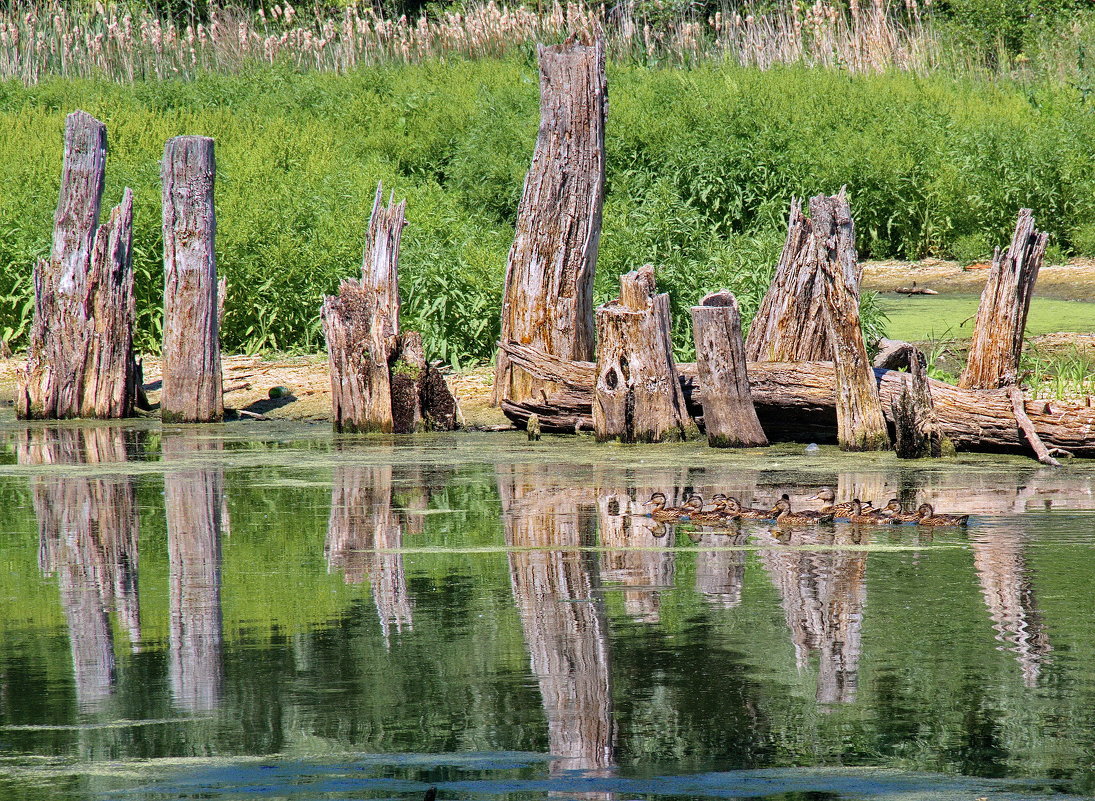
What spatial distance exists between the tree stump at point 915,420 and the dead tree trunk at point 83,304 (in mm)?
5754

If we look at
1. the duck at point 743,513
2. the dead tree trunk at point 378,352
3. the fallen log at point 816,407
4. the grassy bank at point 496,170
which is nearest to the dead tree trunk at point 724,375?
the fallen log at point 816,407

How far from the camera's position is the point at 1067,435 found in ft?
29.4

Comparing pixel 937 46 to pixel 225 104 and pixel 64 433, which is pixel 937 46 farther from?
pixel 64 433

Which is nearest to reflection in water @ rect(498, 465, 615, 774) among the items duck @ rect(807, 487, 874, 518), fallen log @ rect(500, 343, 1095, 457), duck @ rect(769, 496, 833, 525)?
duck @ rect(769, 496, 833, 525)

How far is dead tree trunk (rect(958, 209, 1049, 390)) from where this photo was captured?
9406mm

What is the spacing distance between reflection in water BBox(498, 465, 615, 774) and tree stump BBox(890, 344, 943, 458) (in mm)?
2180

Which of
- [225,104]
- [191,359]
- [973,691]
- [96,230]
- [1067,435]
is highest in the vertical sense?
[225,104]

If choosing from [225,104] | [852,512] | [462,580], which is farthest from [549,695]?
[225,104]

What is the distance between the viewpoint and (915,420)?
911 cm

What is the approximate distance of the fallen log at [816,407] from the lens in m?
9.01

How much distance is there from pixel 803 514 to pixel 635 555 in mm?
1060

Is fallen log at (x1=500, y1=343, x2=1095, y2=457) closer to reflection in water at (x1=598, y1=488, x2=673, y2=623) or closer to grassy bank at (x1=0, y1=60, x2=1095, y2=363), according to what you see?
reflection in water at (x1=598, y1=488, x2=673, y2=623)

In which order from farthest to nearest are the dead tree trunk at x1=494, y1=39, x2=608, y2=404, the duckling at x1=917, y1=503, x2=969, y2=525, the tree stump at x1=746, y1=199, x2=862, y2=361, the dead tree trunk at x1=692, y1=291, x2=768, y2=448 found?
the dead tree trunk at x1=494, y1=39, x2=608, y2=404 < the tree stump at x1=746, y1=199, x2=862, y2=361 < the dead tree trunk at x1=692, y1=291, x2=768, y2=448 < the duckling at x1=917, y1=503, x2=969, y2=525

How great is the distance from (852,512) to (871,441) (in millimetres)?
2547
